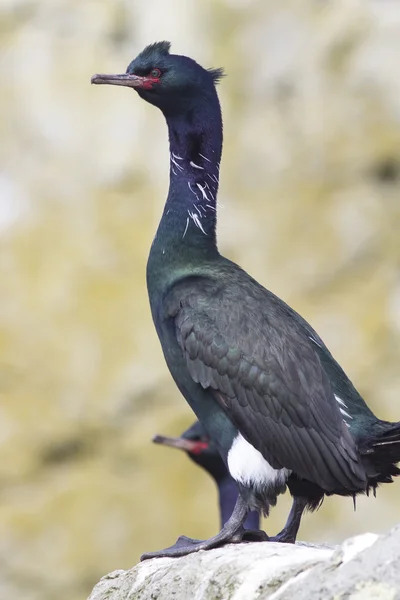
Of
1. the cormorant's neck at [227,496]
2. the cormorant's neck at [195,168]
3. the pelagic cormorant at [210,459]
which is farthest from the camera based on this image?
the pelagic cormorant at [210,459]

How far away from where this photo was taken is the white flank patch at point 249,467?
4.52 m

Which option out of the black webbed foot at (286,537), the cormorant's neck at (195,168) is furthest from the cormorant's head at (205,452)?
the black webbed foot at (286,537)

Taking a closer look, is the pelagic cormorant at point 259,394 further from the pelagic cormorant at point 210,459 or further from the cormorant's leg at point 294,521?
the pelagic cormorant at point 210,459

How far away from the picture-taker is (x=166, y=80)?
16.7 feet

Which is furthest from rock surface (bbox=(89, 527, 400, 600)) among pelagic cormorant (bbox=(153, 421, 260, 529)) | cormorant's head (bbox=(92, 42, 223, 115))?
pelagic cormorant (bbox=(153, 421, 260, 529))

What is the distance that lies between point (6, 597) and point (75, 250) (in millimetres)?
3194

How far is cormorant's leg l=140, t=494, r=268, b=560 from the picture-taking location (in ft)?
14.4

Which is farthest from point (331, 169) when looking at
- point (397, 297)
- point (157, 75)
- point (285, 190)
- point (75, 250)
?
point (157, 75)

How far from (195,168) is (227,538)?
1.50 metres

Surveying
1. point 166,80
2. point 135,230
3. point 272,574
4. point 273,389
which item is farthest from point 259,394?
point 135,230

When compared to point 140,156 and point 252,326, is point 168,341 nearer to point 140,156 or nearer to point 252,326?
point 252,326

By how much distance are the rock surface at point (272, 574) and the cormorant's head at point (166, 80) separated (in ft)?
6.02

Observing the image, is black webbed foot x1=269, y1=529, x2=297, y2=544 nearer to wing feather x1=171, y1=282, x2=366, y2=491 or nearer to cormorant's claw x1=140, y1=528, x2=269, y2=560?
cormorant's claw x1=140, y1=528, x2=269, y2=560

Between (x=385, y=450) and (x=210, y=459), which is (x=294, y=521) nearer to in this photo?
(x=385, y=450)
